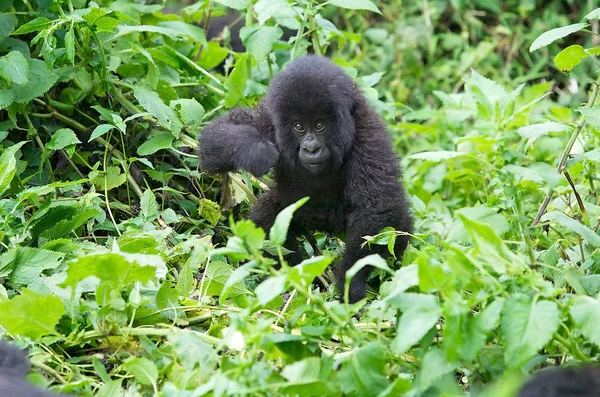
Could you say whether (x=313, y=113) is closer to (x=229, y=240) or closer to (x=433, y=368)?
(x=229, y=240)

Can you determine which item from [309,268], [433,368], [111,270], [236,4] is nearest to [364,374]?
[433,368]

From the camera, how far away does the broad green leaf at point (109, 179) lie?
155 inches

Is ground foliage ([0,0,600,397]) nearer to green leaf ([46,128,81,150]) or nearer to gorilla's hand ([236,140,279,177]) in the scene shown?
green leaf ([46,128,81,150])

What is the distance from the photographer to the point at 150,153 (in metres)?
3.98

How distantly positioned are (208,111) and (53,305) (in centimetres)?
201

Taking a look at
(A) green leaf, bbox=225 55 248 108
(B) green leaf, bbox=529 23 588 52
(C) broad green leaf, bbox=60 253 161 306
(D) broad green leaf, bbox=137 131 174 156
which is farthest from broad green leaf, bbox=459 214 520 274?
(A) green leaf, bbox=225 55 248 108

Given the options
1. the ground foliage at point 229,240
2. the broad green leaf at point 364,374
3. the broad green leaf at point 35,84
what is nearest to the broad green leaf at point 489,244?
the ground foliage at point 229,240

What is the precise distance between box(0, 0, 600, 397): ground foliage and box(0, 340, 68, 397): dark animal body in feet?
0.29

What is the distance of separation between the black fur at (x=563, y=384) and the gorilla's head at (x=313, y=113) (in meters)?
1.66

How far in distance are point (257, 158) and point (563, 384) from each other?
1799 mm

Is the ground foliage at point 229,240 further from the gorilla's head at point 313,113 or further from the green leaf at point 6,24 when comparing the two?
the gorilla's head at point 313,113

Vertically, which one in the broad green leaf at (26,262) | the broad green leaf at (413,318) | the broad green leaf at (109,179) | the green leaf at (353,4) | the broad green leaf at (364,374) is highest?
the green leaf at (353,4)

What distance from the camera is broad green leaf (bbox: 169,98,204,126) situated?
13.3 feet

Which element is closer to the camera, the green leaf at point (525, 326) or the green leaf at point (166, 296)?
the green leaf at point (525, 326)
